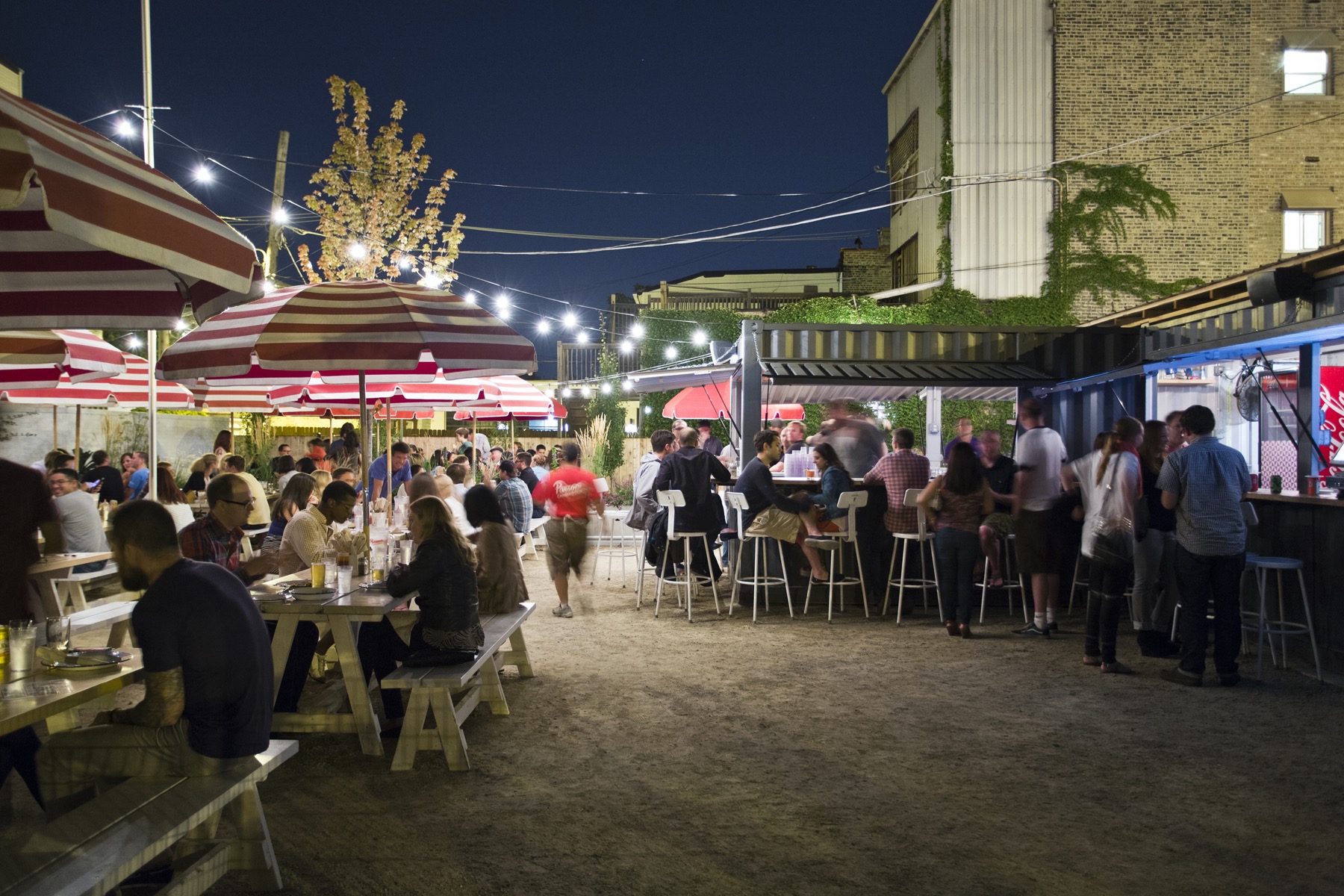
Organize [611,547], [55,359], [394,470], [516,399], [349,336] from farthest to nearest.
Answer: [611,547] → [516,399] → [394,470] → [55,359] → [349,336]

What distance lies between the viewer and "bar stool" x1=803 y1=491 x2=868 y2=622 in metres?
9.18

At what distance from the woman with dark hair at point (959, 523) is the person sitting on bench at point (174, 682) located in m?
6.24

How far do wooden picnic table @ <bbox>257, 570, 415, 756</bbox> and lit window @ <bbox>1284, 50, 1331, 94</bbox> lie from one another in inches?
885

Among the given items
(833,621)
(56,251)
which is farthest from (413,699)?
(833,621)

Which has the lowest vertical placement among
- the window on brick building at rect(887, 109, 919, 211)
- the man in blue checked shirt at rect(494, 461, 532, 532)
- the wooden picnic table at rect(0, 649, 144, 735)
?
the wooden picnic table at rect(0, 649, 144, 735)

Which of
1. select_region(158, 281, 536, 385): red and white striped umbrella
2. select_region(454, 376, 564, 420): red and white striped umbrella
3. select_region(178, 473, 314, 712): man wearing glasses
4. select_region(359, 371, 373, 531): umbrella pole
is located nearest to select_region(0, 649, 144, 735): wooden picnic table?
select_region(178, 473, 314, 712): man wearing glasses

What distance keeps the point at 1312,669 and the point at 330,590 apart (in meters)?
6.71

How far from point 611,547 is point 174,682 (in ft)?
33.5

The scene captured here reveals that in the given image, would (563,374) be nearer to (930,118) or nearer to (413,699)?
(930,118)

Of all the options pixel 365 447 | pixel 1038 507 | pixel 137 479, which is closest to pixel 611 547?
pixel 137 479

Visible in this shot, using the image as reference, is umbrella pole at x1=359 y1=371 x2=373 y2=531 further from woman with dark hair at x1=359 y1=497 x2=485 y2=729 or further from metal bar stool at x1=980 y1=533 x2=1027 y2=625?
metal bar stool at x1=980 y1=533 x2=1027 y2=625

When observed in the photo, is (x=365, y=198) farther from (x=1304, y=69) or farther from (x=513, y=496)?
(x=1304, y=69)

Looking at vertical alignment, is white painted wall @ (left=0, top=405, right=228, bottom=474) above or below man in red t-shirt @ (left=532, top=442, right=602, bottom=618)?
above

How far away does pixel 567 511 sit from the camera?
8.86 metres
